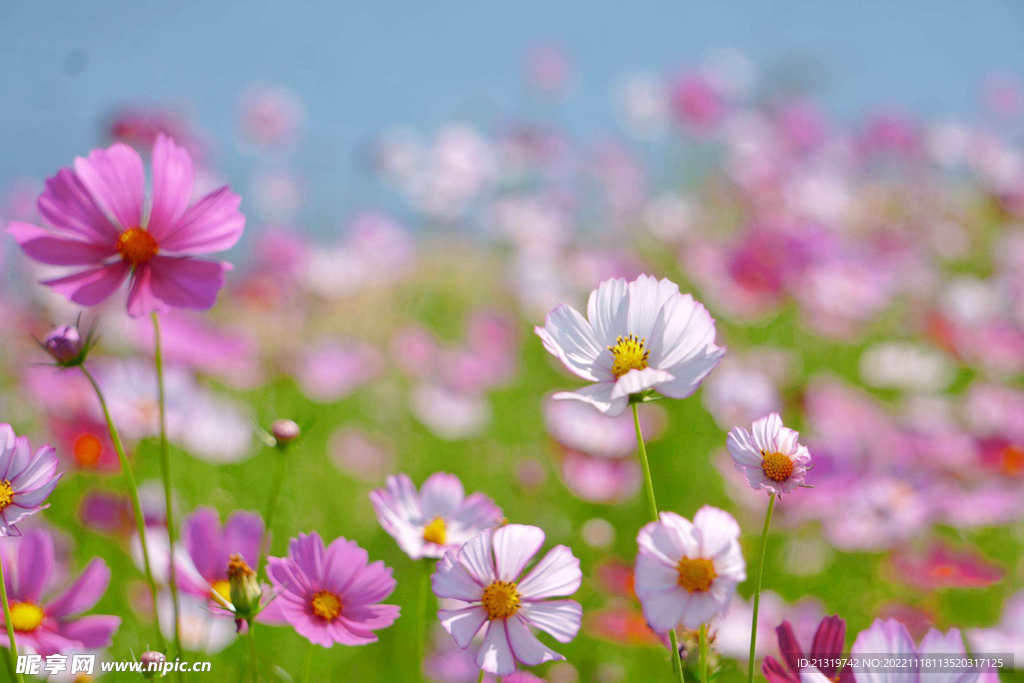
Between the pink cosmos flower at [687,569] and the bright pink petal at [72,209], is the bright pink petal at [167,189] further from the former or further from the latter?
the pink cosmos flower at [687,569]

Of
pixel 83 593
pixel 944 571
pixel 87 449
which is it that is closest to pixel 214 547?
pixel 83 593

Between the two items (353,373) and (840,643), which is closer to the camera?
(840,643)

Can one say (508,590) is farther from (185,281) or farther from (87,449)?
(87,449)

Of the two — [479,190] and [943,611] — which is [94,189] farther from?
[479,190]

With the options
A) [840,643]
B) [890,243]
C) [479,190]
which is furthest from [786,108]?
[840,643]

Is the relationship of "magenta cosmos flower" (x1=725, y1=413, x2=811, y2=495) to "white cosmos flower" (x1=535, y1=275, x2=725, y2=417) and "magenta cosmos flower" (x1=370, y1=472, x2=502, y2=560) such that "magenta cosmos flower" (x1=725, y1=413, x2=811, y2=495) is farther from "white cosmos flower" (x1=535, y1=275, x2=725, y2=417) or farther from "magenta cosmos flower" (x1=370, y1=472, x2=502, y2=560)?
"magenta cosmos flower" (x1=370, y1=472, x2=502, y2=560)

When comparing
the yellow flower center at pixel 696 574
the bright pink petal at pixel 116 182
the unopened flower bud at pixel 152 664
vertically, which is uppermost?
the bright pink petal at pixel 116 182

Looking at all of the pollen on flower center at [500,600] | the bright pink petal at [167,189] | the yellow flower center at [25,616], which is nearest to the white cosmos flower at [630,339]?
the pollen on flower center at [500,600]
